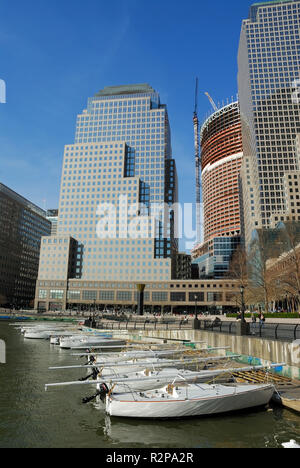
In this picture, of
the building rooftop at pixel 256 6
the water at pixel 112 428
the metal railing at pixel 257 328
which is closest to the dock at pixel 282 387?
the water at pixel 112 428

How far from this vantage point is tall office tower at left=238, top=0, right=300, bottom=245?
158125 mm

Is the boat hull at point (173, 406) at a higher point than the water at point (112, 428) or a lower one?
higher

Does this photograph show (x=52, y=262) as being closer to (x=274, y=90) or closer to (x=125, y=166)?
(x=125, y=166)

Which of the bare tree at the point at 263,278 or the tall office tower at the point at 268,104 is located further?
the tall office tower at the point at 268,104

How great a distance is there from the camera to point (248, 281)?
237 feet

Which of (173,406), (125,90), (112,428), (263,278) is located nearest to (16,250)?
(125,90)

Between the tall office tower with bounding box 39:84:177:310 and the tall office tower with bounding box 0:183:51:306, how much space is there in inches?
1330

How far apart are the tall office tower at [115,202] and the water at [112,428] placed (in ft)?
406

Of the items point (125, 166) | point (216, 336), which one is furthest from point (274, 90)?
point (216, 336)

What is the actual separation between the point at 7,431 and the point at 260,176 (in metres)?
163

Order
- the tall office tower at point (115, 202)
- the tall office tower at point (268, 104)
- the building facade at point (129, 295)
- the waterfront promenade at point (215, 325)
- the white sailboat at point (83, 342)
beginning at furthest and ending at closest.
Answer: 1. the tall office tower at point (268, 104)
2. the tall office tower at point (115, 202)
3. the building facade at point (129, 295)
4. the white sailboat at point (83, 342)
5. the waterfront promenade at point (215, 325)

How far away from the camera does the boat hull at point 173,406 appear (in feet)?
49.3

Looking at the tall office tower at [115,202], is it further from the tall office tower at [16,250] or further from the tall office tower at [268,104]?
the tall office tower at [268,104]

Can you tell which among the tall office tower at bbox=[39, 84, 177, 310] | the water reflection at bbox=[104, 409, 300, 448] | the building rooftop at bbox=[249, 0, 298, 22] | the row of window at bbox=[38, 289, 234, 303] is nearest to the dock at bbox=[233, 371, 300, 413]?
the water reflection at bbox=[104, 409, 300, 448]
